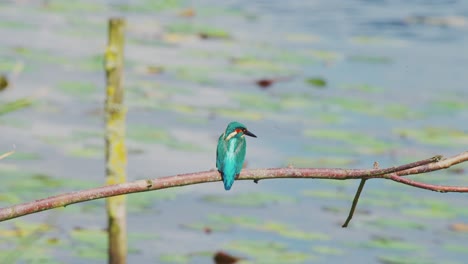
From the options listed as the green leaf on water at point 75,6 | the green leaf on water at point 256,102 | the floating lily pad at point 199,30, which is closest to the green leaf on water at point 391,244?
the green leaf on water at point 256,102

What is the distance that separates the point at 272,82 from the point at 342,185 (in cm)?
238

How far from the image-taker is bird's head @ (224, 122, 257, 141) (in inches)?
97.3

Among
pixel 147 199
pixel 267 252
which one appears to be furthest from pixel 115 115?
pixel 147 199

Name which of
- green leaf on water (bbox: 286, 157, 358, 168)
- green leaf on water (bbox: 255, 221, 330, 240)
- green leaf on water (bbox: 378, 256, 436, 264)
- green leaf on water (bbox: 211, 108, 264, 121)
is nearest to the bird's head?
green leaf on water (bbox: 378, 256, 436, 264)

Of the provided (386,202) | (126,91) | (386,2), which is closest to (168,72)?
(126,91)

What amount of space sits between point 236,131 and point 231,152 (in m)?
0.07

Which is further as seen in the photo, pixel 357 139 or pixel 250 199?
pixel 357 139

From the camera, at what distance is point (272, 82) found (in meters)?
8.95

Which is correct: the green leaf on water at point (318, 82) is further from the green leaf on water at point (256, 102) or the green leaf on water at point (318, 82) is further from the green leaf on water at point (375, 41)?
the green leaf on water at point (375, 41)

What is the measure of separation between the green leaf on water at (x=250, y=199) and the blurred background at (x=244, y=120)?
0.01 metres

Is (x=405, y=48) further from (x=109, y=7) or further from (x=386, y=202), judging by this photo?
(x=386, y=202)

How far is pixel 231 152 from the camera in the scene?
2.49m

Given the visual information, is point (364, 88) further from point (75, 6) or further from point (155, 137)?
point (75, 6)

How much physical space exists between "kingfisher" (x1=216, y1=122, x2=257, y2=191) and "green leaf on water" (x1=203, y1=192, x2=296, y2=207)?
3675 millimetres
